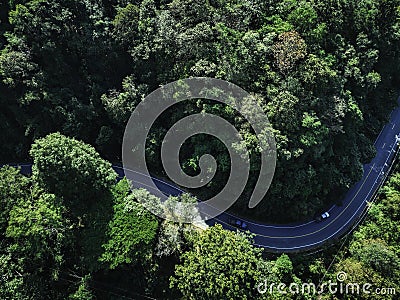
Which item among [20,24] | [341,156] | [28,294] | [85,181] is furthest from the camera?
[341,156]

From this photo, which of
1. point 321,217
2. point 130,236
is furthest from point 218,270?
point 321,217

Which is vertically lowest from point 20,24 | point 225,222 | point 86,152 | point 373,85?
point 225,222

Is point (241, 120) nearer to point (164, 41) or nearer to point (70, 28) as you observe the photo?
point (164, 41)

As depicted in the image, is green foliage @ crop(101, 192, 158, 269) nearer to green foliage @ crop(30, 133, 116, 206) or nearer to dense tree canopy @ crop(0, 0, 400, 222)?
green foliage @ crop(30, 133, 116, 206)

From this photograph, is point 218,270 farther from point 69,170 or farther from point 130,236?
point 69,170

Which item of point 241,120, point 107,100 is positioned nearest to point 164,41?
point 107,100

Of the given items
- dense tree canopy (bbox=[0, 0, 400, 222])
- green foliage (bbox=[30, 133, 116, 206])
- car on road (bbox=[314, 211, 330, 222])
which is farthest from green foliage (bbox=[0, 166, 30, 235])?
car on road (bbox=[314, 211, 330, 222])
